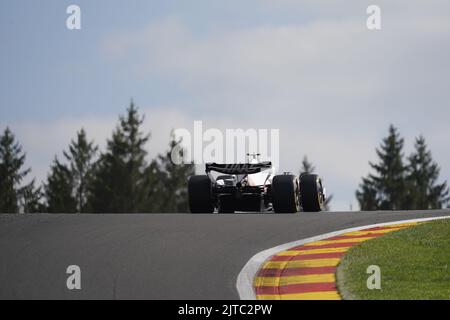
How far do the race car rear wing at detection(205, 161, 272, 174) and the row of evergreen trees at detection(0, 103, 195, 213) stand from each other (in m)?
49.9

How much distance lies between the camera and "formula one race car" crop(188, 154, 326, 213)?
21.5m

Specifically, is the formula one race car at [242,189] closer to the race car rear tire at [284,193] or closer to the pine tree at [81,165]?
the race car rear tire at [284,193]

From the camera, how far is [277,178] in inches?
826

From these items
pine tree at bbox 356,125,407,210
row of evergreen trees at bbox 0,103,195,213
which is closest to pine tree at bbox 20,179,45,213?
row of evergreen trees at bbox 0,103,195,213

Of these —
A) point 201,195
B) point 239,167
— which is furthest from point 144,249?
point 239,167

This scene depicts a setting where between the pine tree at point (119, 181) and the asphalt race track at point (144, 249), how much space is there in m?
54.0

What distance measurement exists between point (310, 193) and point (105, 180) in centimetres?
5330

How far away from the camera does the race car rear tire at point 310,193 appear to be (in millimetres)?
21688

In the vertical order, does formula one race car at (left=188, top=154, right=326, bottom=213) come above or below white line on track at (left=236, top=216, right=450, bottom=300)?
above

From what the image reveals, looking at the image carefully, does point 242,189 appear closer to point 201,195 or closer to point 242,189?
point 242,189

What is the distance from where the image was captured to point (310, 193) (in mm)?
21734

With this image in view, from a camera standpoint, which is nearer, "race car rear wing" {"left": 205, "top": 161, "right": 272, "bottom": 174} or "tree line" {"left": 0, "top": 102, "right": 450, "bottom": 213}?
"race car rear wing" {"left": 205, "top": 161, "right": 272, "bottom": 174}

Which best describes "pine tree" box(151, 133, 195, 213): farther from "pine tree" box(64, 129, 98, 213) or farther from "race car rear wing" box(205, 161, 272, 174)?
"race car rear wing" box(205, 161, 272, 174)
